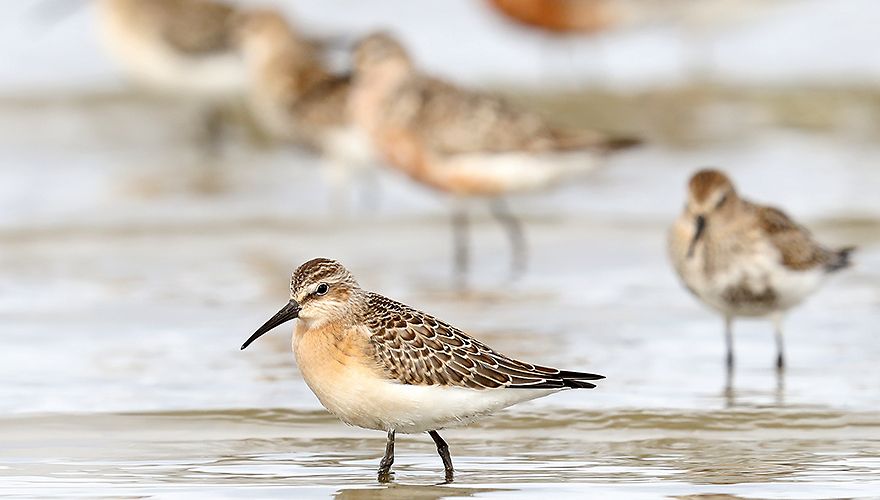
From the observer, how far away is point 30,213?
535 inches

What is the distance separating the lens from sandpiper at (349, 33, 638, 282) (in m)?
11.9

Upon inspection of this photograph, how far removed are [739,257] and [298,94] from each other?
7235mm

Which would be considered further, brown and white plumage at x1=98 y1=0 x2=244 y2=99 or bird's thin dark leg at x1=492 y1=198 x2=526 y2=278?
brown and white plumage at x1=98 y1=0 x2=244 y2=99

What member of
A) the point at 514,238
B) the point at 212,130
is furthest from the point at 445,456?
the point at 212,130

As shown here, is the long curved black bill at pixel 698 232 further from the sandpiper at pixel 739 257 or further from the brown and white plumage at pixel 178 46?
the brown and white plumage at pixel 178 46

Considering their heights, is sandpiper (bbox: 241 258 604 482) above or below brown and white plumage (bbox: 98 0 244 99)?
below

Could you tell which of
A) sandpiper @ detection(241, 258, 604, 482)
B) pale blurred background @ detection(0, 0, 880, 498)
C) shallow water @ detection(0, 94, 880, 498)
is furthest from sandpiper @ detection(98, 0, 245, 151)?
sandpiper @ detection(241, 258, 604, 482)

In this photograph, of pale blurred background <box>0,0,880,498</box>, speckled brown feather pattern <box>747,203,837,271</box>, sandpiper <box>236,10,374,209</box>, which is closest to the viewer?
pale blurred background <box>0,0,880,498</box>

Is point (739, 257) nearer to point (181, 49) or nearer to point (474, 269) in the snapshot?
point (474, 269)

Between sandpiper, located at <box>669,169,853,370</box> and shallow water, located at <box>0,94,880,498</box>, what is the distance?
1.03 ft

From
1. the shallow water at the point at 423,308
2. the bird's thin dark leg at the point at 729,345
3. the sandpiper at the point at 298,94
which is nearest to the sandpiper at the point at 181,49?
the sandpiper at the point at 298,94

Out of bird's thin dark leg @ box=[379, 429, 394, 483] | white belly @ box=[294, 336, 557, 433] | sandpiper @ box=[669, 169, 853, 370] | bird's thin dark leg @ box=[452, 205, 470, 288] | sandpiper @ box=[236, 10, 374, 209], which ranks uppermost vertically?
sandpiper @ box=[236, 10, 374, 209]

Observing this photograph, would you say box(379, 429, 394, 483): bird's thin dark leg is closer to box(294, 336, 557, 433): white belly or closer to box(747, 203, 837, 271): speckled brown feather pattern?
box(294, 336, 557, 433): white belly

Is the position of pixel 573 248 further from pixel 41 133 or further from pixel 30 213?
pixel 41 133
